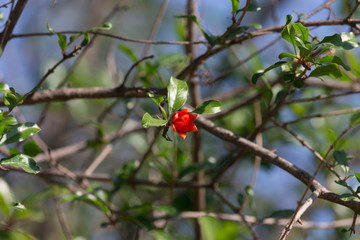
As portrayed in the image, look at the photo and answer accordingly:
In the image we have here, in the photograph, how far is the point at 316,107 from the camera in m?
1.93

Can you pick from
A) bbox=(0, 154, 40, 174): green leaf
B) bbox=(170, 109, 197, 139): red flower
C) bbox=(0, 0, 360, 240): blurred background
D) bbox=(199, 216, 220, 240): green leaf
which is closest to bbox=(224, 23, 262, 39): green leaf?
bbox=(0, 0, 360, 240): blurred background

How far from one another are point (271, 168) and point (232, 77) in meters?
0.70

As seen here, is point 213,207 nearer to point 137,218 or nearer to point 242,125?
point 242,125

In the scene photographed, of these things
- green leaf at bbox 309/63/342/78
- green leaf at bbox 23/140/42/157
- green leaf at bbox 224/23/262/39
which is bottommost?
green leaf at bbox 23/140/42/157

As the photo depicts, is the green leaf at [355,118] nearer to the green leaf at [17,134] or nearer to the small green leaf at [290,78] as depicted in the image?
the small green leaf at [290,78]

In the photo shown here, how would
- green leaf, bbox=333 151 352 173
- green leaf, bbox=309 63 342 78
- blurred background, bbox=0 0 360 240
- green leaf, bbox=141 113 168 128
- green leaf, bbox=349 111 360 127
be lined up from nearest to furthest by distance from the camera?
green leaf, bbox=141 113 168 128 → green leaf, bbox=309 63 342 78 → green leaf, bbox=333 151 352 173 → green leaf, bbox=349 111 360 127 → blurred background, bbox=0 0 360 240

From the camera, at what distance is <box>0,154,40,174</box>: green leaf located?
2.59ft

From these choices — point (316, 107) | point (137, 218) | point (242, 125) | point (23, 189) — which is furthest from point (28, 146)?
point (23, 189)

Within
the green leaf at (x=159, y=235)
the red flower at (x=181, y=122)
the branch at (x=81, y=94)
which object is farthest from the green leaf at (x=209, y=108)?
the green leaf at (x=159, y=235)

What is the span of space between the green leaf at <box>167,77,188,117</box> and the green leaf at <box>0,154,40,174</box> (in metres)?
0.29

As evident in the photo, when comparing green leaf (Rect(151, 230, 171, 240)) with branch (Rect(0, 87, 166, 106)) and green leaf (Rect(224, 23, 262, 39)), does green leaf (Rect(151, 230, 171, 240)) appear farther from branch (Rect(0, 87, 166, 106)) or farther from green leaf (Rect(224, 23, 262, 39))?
green leaf (Rect(224, 23, 262, 39))

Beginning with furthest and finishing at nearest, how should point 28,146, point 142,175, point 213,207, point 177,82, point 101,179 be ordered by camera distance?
1. point 142,175
2. point 213,207
3. point 101,179
4. point 28,146
5. point 177,82

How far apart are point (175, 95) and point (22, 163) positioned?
0.33 meters

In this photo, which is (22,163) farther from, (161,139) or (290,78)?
(161,139)
